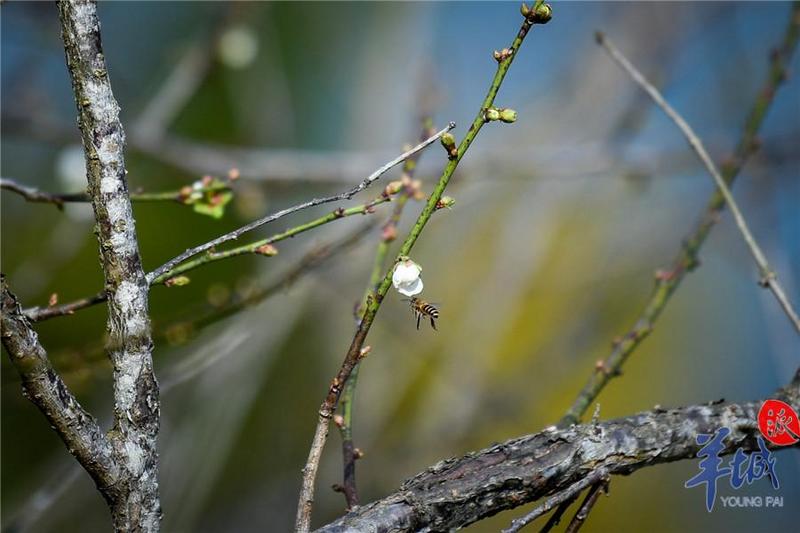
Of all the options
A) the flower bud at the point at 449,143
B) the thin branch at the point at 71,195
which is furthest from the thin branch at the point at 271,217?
the thin branch at the point at 71,195

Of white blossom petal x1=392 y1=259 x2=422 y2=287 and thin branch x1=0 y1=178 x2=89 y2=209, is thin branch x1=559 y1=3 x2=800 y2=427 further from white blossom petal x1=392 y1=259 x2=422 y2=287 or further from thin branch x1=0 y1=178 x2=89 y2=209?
thin branch x1=0 y1=178 x2=89 y2=209

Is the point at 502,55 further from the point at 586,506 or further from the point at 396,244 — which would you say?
the point at 396,244

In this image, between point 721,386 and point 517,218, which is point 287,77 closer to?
point 517,218

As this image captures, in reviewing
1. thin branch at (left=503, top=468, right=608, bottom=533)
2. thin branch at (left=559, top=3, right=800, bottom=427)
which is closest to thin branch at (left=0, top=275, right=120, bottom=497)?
thin branch at (left=503, top=468, right=608, bottom=533)

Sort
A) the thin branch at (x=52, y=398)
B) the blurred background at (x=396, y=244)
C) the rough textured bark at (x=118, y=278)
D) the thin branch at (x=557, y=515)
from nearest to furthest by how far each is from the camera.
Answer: the thin branch at (x=52, y=398)
the rough textured bark at (x=118, y=278)
the thin branch at (x=557, y=515)
the blurred background at (x=396, y=244)

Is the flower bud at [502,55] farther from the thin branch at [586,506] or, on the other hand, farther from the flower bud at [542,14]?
the thin branch at [586,506]

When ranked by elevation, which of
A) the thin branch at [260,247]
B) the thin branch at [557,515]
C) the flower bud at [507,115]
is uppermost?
the thin branch at [260,247]
